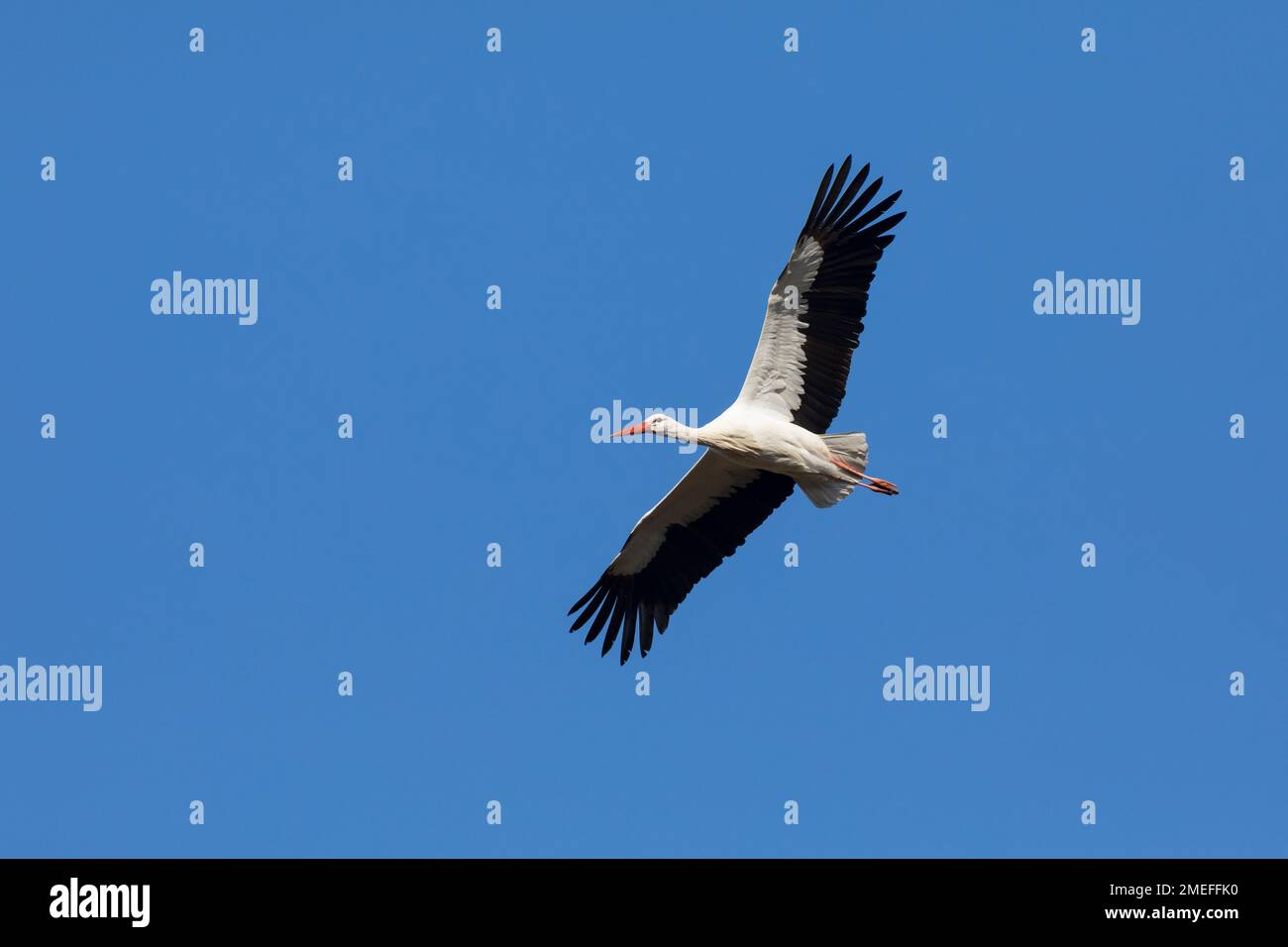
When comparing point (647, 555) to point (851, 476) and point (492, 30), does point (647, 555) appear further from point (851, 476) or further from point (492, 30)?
point (492, 30)

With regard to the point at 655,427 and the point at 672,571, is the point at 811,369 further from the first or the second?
the point at 672,571

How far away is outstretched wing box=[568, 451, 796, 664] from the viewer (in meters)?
18.0

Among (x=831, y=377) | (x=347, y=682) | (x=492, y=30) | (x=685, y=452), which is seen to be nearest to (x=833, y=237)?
(x=831, y=377)

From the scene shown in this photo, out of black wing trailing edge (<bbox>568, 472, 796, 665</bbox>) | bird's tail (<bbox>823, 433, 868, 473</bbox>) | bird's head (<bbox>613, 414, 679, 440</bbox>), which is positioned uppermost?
bird's head (<bbox>613, 414, 679, 440</bbox>)

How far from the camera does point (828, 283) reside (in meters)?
16.8

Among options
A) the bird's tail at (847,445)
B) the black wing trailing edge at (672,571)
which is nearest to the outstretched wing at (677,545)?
the black wing trailing edge at (672,571)

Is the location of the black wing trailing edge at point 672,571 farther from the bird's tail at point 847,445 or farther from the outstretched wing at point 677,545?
the bird's tail at point 847,445

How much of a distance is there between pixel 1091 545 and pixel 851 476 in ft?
16.6

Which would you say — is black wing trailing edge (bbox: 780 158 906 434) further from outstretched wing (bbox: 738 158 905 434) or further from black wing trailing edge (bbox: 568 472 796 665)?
black wing trailing edge (bbox: 568 472 796 665)

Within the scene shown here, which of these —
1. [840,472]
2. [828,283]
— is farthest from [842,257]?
[840,472]

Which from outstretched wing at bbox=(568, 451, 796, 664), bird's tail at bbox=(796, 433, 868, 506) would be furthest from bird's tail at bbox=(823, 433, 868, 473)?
outstretched wing at bbox=(568, 451, 796, 664)

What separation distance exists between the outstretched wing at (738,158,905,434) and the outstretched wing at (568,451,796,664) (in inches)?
57.9

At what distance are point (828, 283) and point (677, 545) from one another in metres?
3.32

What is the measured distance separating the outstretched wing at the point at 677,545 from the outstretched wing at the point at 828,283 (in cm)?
147
